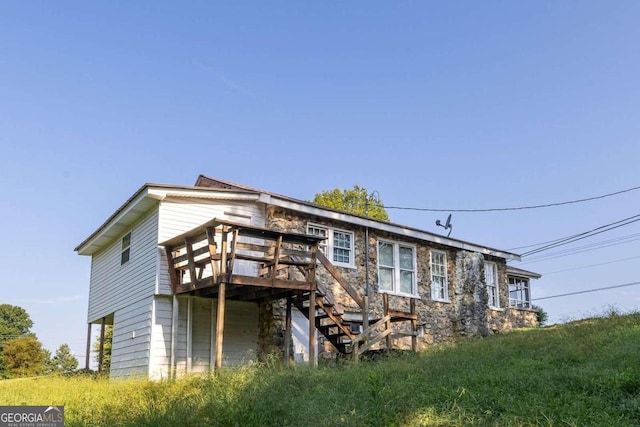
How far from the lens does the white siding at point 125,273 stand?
43.7 feet

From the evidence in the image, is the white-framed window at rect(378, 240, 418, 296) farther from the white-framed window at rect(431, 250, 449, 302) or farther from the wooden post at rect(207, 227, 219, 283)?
the wooden post at rect(207, 227, 219, 283)

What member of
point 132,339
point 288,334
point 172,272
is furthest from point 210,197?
point 132,339

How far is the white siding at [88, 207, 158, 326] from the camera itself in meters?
13.3

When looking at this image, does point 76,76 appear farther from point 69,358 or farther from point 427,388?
point 69,358

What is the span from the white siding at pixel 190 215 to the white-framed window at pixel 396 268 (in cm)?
448

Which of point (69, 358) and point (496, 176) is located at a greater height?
point (496, 176)

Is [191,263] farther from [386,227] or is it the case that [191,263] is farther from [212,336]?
[386,227]

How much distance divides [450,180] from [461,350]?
12.7m

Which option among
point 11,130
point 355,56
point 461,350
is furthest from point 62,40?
point 461,350

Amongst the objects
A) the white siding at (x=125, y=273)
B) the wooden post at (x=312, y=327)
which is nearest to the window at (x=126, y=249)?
the white siding at (x=125, y=273)

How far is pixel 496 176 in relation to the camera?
864 inches

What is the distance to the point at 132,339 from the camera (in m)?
13.6

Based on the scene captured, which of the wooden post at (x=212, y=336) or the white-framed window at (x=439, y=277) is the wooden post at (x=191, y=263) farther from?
the white-framed window at (x=439, y=277)

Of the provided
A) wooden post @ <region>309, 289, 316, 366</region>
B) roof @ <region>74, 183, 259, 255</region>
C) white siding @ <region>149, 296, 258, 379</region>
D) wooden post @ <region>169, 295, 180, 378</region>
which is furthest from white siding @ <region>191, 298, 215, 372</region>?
wooden post @ <region>309, 289, 316, 366</region>
